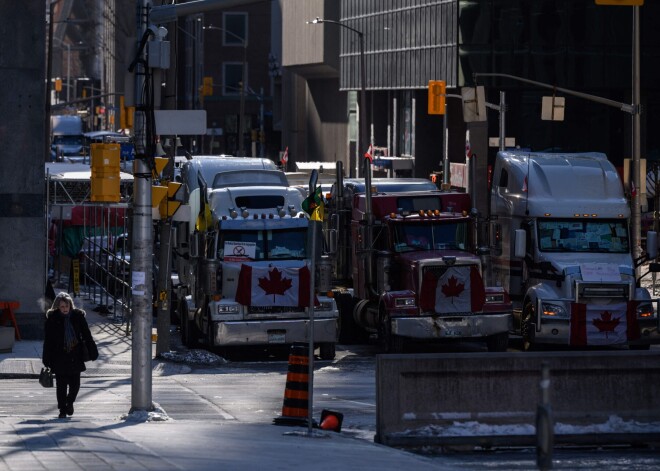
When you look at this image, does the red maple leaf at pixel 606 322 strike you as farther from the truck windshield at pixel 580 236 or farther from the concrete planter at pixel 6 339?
the concrete planter at pixel 6 339

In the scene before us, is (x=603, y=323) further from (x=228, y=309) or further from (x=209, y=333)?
(x=209, y=333)

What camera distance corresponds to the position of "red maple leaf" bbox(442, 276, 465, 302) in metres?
28.3

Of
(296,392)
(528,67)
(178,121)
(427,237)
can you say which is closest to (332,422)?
(296,392)

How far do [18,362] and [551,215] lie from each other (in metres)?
10.3

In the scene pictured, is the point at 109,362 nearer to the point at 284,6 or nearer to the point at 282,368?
the point at 282,368

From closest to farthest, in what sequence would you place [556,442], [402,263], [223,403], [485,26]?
[556,442] → [223,403] → [402,263] → [485,26]

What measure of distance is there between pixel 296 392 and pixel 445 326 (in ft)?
32.5

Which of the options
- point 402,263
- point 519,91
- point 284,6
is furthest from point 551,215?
point 284,6

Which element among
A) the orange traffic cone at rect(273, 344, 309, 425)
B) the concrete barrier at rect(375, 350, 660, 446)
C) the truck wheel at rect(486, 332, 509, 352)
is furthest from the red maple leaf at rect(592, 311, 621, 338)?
the orange traffic cone at rect(273, 344, 309, 425)

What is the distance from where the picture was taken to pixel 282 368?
91.3ft

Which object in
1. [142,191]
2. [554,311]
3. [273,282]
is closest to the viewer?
[142,191]

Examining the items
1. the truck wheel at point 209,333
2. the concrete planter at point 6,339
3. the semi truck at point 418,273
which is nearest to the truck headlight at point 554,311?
the semi truck at point 418,273

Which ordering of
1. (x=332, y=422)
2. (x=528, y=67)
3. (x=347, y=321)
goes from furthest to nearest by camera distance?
(x=528, y=67) < (x=347, y=321) < (x=332, y=422)

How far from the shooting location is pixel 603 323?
28.9 m
